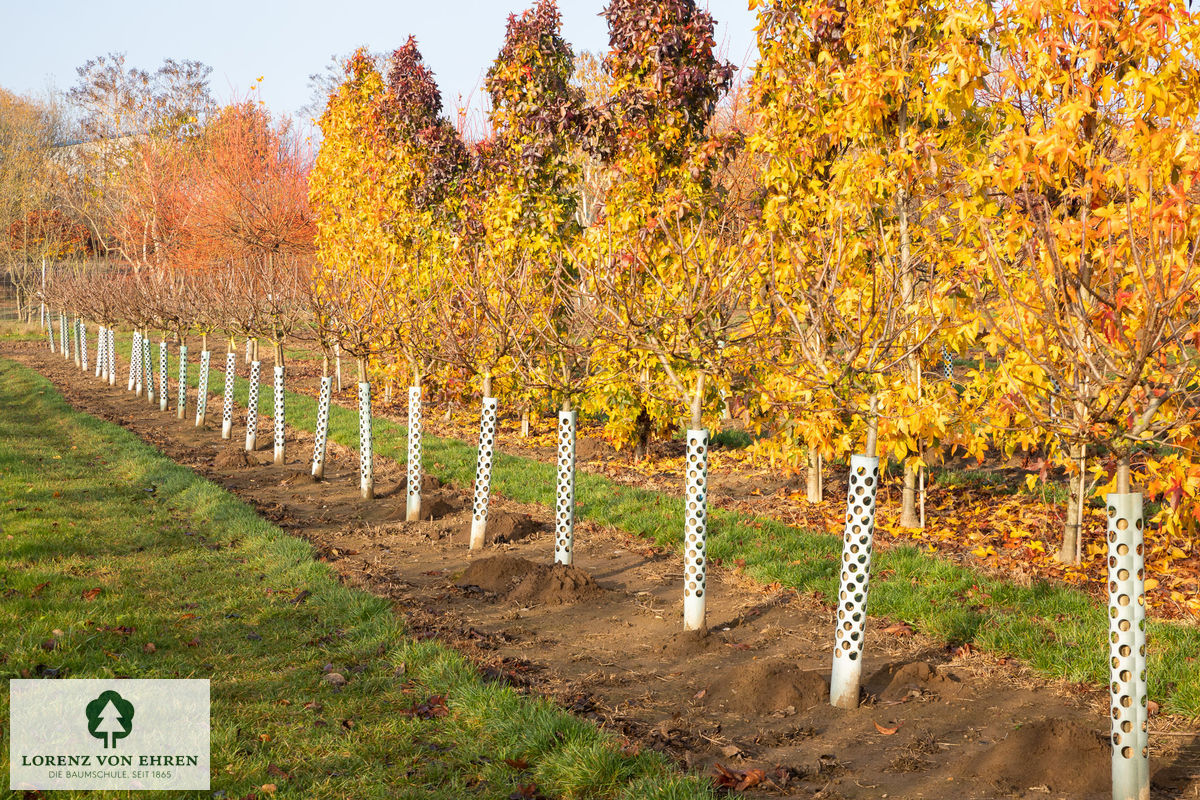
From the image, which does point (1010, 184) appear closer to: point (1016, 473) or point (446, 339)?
point (446, 339)

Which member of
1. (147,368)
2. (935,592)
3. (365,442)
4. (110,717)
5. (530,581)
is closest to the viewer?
(110,717)

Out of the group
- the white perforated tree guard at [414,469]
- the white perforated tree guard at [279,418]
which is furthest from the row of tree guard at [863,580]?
the white perforated tree guard at [279,418]

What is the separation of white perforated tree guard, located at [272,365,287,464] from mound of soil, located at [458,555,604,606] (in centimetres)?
675

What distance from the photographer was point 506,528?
964 centimetres

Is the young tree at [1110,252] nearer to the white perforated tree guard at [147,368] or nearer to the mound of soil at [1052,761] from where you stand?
the mound of soil at [1052,761]

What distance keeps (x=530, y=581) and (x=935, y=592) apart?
3255 millimetres

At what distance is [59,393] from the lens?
76.2 ft

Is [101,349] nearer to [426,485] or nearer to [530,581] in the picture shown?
[426,485]

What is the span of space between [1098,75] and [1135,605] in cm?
411

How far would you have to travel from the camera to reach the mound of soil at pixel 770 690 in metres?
5.34

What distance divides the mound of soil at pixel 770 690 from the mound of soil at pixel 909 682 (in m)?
0.33

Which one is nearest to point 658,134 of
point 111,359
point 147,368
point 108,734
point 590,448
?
point 590,448

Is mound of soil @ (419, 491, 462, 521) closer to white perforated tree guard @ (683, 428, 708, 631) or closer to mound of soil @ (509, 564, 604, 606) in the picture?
mound of soil @ (509, 564, 604, 606)

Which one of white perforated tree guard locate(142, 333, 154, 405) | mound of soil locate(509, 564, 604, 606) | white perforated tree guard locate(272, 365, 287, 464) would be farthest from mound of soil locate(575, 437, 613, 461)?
white perforated tree guard locate(142, 333, 154, 405)
